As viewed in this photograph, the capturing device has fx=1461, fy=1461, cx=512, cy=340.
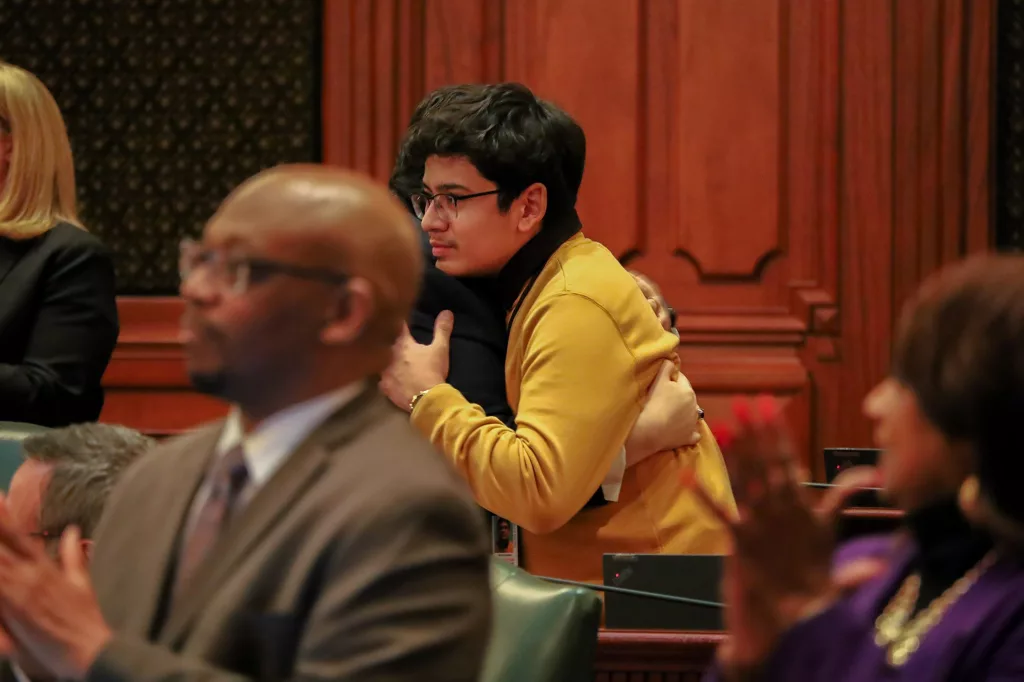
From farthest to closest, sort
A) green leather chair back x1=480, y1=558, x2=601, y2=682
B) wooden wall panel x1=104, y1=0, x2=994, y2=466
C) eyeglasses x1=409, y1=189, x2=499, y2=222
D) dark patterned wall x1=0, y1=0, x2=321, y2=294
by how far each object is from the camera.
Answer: dark patterned wall x1=0, y1=0, x2=321, y2=294, wooden wall panel x1=104, y1=0, x2=994, y2=466, eyeglasses x1=409, y1=189, x2=499, y2=222, green leather chair back x1=480, y1=558, x2=601, y2=682

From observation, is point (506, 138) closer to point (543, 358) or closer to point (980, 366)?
point (543, 358)

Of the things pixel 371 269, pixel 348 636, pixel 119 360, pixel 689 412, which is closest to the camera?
pixel 348 636

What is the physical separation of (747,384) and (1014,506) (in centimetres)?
314

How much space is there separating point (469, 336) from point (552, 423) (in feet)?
0.98

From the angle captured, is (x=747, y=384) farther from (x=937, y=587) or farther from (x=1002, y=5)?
(x=937, y=587)

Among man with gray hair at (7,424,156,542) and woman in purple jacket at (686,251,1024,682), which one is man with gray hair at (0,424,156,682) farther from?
woman in purple jacket at (686,251,1024,682)

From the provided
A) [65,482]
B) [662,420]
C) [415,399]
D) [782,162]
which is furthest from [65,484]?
[782,162]

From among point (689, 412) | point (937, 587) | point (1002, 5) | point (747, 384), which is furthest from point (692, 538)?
point (1002, 5)

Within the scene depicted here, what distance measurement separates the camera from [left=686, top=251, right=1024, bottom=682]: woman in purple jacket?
1.07m

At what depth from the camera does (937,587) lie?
1227 millimetres

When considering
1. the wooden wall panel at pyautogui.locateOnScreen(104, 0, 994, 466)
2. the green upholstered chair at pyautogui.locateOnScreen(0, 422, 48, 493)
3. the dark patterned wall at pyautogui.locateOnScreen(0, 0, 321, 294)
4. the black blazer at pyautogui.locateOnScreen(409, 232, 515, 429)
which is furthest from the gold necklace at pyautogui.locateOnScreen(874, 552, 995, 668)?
the dark patterned wall at pyautogui.locateOnScreen(0, 0, 321, 294)

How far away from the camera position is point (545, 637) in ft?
5.40

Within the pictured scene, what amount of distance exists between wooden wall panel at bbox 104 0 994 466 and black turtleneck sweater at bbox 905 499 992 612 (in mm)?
3028

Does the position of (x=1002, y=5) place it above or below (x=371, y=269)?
above
